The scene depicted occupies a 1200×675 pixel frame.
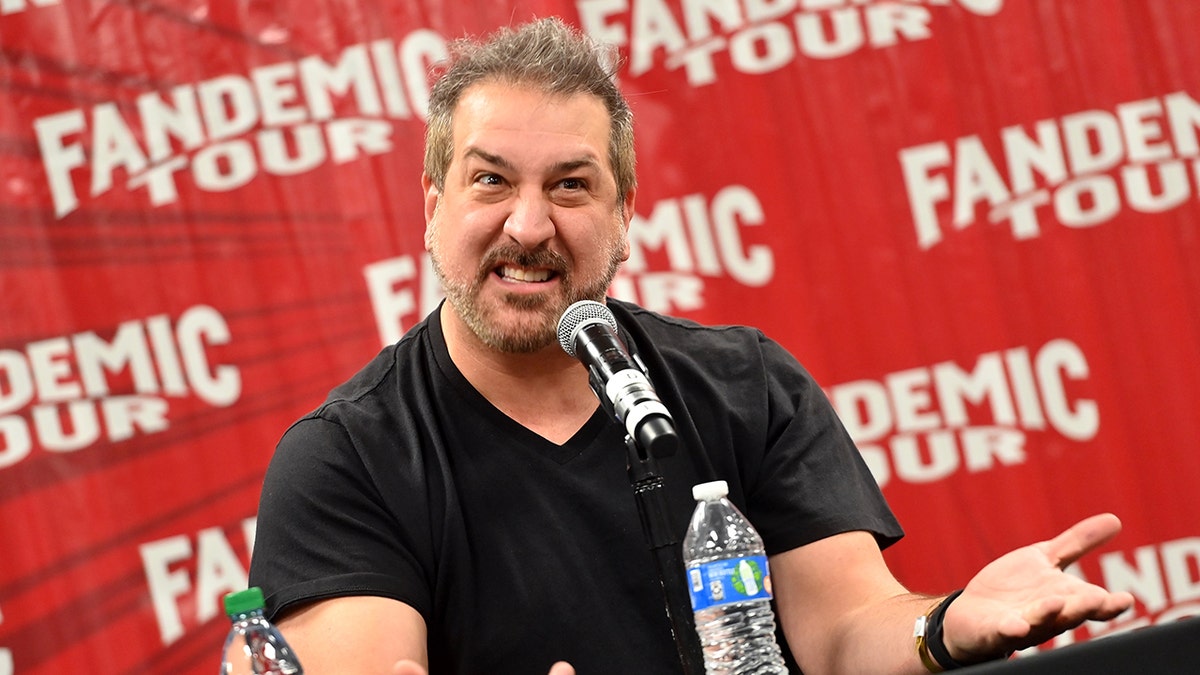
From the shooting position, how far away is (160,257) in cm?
282

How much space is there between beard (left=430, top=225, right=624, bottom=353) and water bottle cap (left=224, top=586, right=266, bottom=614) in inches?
25.2

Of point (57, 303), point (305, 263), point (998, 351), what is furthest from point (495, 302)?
point (998, 351)

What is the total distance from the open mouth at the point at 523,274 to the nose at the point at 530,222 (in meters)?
0.04

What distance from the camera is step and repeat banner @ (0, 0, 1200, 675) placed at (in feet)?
9.06

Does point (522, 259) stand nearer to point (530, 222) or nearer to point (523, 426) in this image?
point (530, 222)

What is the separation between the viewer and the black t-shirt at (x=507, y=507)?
1702 mm

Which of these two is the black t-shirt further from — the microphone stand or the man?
the microphone stand

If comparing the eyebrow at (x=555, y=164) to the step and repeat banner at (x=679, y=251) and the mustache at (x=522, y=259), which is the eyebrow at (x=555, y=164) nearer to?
the mustache at (x=522, y=259)

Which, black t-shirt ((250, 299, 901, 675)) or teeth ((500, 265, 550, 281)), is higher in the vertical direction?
teeth ((500, 265, 550, 281))

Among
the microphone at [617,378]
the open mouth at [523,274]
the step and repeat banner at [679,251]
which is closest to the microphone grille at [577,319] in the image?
the microphone at [617,378]

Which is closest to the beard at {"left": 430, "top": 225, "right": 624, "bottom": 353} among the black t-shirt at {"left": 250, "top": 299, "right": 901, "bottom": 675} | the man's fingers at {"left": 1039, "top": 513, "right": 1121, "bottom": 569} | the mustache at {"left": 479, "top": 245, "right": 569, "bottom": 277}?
the mustache at {"left": 479, "top": 245, "right": 569, "bottom": 277}

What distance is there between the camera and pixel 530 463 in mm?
1805

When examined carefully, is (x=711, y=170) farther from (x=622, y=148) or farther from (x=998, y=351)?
(x=622, y=148)

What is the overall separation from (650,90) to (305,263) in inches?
35.5
